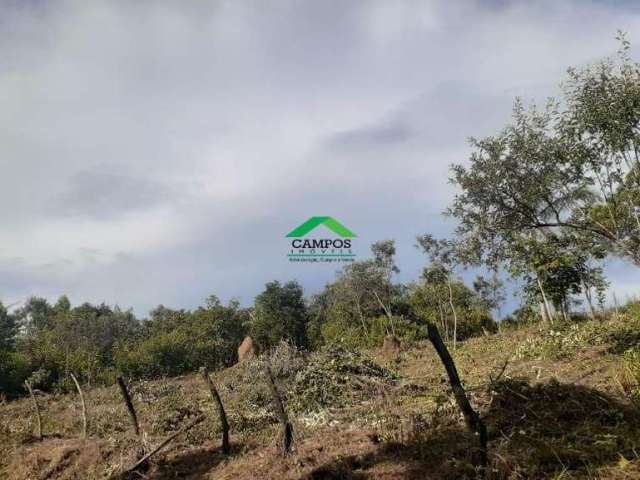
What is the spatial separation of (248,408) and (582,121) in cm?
1418

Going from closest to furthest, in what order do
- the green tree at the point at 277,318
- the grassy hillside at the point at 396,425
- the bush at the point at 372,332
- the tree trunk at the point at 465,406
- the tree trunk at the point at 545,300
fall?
1. the tree trunk at the point at 465,406
2. the grassy hillside at the point at 396,425
3. the tree trunk at the point at 545,300
4. the bush at the point at 372,332
5. the green tree at the point at 277,318

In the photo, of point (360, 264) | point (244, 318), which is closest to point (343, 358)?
point (360, 264)

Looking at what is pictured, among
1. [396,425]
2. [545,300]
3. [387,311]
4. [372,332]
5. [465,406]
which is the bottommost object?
[396,425]

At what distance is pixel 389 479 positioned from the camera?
8.27 m

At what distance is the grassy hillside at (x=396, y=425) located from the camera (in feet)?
26.3

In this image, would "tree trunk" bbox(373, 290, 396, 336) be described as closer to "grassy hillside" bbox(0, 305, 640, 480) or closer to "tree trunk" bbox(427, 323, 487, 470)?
"grassy hillside" bbox(0, 305, 640, 480)

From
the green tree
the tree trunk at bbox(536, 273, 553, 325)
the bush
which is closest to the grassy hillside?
the tree trunk at bbox(536, 273, 553, 325)

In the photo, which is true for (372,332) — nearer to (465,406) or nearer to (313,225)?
(313,225)

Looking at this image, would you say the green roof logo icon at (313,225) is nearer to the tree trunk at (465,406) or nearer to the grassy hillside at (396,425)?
the grassy hillside at (396,425)

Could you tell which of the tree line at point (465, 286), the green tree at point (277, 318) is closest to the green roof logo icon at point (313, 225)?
the tree line at point (465, 286)

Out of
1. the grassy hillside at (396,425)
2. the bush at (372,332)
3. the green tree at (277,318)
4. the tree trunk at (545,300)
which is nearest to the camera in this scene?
the grassy hillside at (396,425)

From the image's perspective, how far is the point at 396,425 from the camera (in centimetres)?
1064

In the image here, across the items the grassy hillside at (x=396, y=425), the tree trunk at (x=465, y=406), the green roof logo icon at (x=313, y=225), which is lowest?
the grassy hillside at (x=396, y=425)

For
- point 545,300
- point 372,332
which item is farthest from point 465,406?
point 372,332
